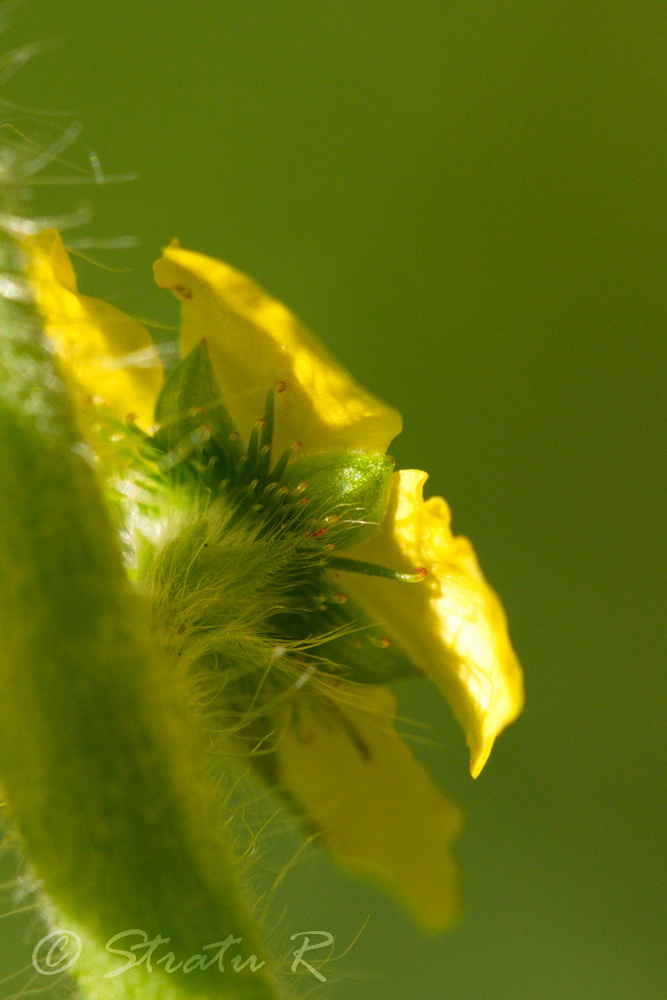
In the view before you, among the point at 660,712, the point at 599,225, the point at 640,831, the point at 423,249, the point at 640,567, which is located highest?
the point at 599,225

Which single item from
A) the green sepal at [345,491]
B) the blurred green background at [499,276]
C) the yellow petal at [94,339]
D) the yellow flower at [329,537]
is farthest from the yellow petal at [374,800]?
the blurred green background at [499,276]

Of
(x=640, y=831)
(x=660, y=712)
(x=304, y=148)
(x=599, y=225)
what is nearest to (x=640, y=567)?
(x=660, y=712)

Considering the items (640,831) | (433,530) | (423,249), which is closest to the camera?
(433,530)

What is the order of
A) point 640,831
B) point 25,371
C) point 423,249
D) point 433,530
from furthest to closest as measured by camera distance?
point 423,249
point 640,831
point 433,530
point 25,371

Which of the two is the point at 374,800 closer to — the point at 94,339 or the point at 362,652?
the point at 362,652

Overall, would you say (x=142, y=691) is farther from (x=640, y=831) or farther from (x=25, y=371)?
(x=640, y=831)

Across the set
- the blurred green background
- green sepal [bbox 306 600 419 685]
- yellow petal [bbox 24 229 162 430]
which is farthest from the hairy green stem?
the blurred green background

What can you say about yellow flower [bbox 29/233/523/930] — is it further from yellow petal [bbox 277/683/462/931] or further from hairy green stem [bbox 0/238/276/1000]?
hairy green stem [bbox 0/238/276/1000]

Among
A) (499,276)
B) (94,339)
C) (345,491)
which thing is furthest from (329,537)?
(499,276)
